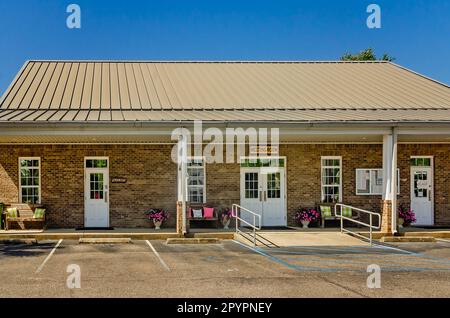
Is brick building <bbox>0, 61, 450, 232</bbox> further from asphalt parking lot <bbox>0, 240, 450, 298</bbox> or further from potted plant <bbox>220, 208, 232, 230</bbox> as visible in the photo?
asphalt parking lot <bbox>0, 240, 450, 298</bbox>

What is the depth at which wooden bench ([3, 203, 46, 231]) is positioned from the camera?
16594mm

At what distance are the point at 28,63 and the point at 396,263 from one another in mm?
18073

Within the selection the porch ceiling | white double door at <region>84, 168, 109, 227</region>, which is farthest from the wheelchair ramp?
white double door at <region>84, 168, 109, 227</region>

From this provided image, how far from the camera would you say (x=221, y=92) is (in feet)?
65.5

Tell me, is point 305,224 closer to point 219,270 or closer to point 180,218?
point 180,218

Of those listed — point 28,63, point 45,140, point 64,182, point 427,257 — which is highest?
point 28,63

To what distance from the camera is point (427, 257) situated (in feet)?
39.5

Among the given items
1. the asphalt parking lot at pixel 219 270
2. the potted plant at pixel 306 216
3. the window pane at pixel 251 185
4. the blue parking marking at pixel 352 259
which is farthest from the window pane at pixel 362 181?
the blue parking marking at pixel 352 259

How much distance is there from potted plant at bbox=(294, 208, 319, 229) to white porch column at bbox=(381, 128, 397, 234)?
2.69 m

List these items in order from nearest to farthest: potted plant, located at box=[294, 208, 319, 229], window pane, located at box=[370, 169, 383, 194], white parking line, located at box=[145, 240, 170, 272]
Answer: white parking line, located at box=[145, 240, 170, 272], potted plant, located at box=[294, 208, 319, 229], window pane, located at box=[370, 169, 383, 194]

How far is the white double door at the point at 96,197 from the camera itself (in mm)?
17484

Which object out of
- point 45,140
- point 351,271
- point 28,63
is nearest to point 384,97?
point 351,271

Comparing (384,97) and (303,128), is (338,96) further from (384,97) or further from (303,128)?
(303,128)

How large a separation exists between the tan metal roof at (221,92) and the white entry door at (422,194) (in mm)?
2293
